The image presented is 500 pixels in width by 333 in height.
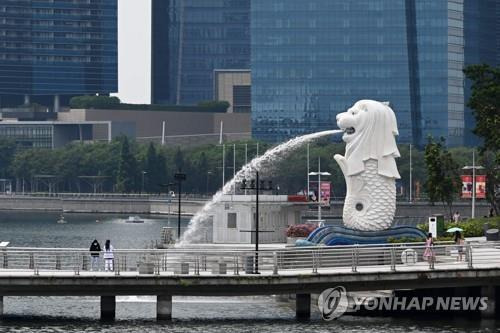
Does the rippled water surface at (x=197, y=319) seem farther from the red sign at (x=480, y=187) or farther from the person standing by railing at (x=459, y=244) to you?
the red sign at (x=480, y=187)

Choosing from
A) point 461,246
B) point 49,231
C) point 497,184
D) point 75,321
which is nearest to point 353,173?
point 461,246

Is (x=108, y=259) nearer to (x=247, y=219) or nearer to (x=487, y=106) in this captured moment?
(x=247, y=219)

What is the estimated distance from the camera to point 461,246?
83000 millimetres

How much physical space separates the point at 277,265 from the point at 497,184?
56.0 m

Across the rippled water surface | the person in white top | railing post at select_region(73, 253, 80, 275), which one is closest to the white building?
the rippled water surface

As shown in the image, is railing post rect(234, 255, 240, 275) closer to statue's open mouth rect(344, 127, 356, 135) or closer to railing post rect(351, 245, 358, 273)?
railing post rect(351, 245, 358, 273)

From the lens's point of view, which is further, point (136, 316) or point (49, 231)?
point (49, 231)

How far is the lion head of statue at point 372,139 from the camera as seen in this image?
95812mm

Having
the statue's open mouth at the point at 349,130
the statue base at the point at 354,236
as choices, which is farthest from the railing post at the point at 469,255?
the statue's open mouth at the point at 349,130

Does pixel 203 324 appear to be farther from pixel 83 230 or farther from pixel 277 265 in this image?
pixel 83 230

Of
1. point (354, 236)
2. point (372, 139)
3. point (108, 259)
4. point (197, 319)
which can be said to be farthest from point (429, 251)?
point (108, 259)

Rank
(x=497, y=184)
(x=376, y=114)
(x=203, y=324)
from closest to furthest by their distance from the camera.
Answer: (x=203, y=324)
(x=376, y=114)
(x=497, y=184)

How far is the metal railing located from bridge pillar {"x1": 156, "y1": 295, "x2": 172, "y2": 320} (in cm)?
115

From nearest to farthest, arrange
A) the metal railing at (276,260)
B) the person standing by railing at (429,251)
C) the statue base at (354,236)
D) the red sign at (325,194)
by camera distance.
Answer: the metal railing at (276,260) < the person standing by railing at (429,251) < the statue base at (354,236) < the red sign at (325,194)
